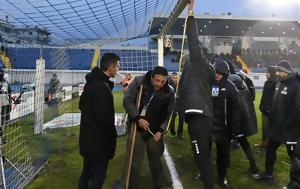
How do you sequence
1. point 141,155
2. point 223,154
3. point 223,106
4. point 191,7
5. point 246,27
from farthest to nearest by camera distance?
point 246,27, point 223,154, point 223,106, point 141,155, point 191,7

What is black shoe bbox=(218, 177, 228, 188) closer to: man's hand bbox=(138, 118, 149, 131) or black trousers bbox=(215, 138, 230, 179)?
black trousers bbox=(215, 138, 230, 179)

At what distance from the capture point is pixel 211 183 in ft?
14.6

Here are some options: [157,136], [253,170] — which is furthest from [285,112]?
[157,136]

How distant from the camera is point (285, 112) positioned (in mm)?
5344

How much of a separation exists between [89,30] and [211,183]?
4.91 m

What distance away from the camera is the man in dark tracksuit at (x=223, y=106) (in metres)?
5.24

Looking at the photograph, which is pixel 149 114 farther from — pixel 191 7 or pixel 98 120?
pixel 191 7

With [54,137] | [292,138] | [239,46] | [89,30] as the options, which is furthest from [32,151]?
[239,46]

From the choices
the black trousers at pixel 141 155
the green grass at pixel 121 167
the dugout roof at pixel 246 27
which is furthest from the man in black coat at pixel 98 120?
the dugout roof at pixel 246 27

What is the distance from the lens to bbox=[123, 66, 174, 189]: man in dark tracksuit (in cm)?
470

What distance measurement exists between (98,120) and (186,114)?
3.34 ft

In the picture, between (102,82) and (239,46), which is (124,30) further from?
(239,46)

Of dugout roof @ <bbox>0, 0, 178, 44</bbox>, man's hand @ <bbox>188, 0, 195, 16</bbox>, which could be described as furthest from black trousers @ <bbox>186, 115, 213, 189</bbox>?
dugout roof @ <bbox>0, 0, 178, 44</bbox>

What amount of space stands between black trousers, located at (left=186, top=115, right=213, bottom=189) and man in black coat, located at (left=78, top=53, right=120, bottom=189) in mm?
890
